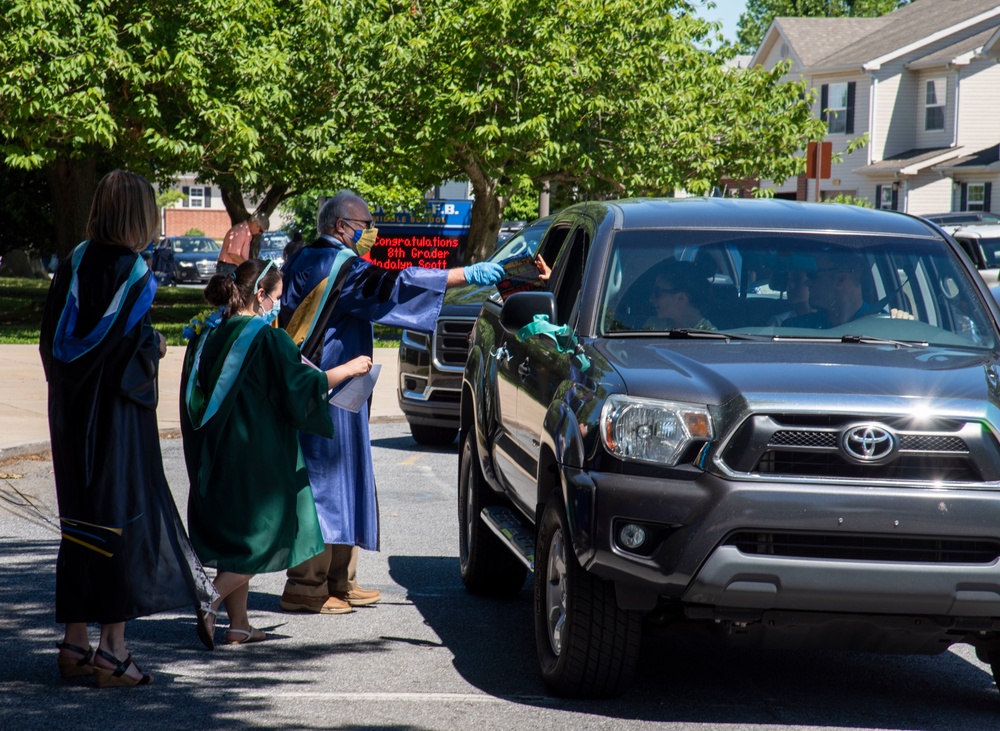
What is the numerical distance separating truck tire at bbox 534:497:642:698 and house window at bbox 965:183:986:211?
41116 millimetres

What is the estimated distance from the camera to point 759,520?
183 inches

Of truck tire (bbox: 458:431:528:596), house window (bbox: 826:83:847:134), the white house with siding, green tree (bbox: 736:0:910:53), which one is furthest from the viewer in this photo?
green tree (bbox: 736:0:910:53)

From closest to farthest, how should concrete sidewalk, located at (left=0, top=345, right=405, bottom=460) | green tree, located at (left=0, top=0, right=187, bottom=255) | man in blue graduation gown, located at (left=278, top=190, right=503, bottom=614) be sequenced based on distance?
1. man in blue graduation gown, located at (left=278, top=190, right=503, bottom=614)
2. concrete sidewalk, located at (left=0, top=345, right=405, bottom=460)
3. green tree, located at (left=0, top=0, right=187, bottom=255)

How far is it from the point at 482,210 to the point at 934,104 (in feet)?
84.3

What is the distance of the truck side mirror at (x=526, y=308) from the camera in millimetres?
5832

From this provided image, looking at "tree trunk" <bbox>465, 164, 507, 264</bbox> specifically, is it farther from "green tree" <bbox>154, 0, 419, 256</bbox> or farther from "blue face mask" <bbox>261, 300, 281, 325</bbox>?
"blue face mask" <bbox>261, 300, 281, 325</bbox>

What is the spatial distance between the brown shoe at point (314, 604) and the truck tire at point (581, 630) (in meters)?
1.73

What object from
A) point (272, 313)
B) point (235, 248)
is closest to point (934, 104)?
point (235, 248)

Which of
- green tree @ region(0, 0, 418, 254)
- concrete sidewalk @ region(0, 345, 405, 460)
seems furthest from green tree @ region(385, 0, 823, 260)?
concrete sidewalk @ region(0, 345, 405, 460)

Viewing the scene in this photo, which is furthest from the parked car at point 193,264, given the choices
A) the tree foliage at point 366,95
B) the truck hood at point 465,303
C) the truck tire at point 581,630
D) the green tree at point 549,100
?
the truck tire at point 581,630

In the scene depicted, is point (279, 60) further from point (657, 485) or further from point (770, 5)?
point (770, 5)

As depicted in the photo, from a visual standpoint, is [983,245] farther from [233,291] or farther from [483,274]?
[233,291]

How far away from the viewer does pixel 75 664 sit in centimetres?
549

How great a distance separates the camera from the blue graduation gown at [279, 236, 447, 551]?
6637mm
